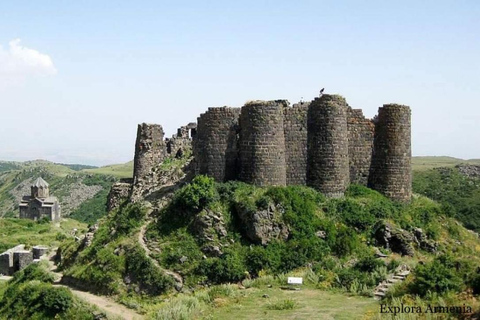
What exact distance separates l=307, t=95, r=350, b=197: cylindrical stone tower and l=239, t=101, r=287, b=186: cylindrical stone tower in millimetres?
1546

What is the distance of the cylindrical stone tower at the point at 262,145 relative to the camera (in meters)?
23.0

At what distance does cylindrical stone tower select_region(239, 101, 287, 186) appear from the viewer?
23.0m

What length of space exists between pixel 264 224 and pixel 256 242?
2.58 feet

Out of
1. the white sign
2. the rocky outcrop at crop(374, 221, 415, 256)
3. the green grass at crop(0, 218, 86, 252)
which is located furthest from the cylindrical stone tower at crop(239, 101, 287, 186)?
the green grass at crop(0, 218, 86, 252)

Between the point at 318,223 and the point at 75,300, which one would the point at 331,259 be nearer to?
the point at 318,223

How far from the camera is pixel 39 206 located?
77312mm

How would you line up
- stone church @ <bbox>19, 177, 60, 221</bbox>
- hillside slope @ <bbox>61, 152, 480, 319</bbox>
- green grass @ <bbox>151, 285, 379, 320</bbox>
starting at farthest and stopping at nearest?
stone church @ <bbox>19, 177, 60, 221</bbox>, hillside slope @ <bbox>61, 152, 480, 319</bbox>, green grass @ <bbox>151, 285, 379, 320</bbox>

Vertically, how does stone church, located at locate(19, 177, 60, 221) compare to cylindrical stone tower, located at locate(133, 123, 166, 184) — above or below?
below

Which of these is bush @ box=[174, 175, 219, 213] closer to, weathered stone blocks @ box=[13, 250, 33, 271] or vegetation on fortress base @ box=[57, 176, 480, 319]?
vegetation on fortress base @ box=[57, 176, 480, 319]

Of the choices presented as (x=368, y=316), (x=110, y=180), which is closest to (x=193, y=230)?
(x=368, y=316)

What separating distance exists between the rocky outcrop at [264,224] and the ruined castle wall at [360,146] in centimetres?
498

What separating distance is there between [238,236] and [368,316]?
9186 millimetres

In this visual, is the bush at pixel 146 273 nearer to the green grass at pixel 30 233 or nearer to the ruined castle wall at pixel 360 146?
the ruined castle wall at pixel 360 146

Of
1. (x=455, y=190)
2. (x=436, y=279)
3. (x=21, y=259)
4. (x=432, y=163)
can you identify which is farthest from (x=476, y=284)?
(x=432, y=163)
